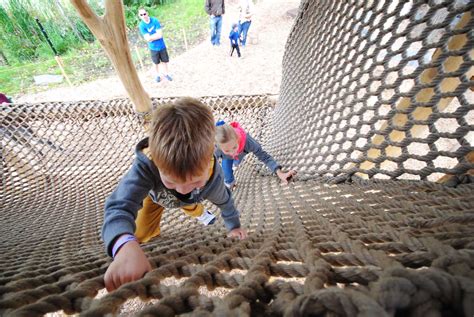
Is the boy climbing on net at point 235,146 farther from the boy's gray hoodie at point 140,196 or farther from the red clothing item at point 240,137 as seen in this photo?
the boy's gray hoodie at point 140,196

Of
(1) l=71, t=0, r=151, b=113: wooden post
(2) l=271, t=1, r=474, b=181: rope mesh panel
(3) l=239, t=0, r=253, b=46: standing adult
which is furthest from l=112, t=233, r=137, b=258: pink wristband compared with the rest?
(3) l=239, t=0, r=253, b=46: standing adult

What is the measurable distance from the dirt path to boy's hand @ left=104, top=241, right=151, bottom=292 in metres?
3.33

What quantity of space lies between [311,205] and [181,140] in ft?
1.49

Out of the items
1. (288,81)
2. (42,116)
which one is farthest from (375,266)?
(42,116)

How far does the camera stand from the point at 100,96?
4090 mm

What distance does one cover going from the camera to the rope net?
23cm

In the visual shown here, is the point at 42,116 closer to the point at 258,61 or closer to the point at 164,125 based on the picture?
the point at 164,125

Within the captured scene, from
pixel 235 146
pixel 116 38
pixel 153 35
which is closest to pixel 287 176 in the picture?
pixel 235 146

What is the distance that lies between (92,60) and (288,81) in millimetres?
5237

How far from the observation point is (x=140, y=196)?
592 mm

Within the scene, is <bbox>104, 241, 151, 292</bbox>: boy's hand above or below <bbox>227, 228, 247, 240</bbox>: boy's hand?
above

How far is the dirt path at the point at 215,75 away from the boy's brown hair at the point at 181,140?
10.3 ft

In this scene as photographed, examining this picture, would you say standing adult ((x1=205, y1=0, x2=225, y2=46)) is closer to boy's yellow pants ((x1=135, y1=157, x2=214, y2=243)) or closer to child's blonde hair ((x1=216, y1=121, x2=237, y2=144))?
child's blonde hair ((x1=216, y1=121, x2=237, y2=144))

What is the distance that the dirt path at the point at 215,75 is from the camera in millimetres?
3793
